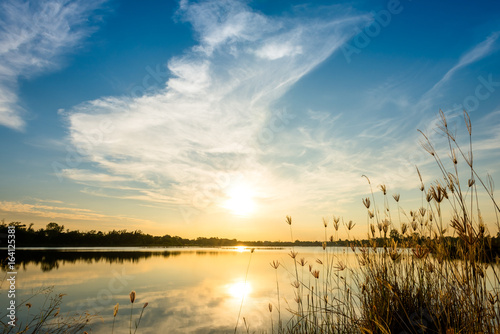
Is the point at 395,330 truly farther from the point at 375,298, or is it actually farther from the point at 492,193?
the point at 492,193

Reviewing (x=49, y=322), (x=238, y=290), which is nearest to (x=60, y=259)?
(x=238, y=290)

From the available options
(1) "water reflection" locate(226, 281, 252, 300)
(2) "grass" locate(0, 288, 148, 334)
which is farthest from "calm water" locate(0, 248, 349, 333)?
(2) "grass" locate(0, 288, 148, 334)

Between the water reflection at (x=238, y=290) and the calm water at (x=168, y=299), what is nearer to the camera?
the calm water at (x=168, y=299)

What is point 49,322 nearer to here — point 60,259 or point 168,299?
point 168,299

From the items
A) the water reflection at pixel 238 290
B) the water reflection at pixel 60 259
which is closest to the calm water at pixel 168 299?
the water reflection at pixel 238 290

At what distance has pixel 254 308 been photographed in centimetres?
1095

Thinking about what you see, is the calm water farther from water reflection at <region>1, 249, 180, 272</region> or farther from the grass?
water reflection at <region>1, 249, 180, 272</region>

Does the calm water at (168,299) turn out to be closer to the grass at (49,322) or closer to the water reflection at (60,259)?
the grass at (49,322)

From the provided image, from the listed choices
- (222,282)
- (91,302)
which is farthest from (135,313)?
(222,282)

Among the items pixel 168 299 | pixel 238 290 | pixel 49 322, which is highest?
pixel 49 322

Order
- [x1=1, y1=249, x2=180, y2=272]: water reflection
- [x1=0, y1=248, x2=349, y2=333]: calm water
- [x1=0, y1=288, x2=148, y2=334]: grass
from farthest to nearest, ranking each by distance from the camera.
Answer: [x1=1, y1=249, x2=180, y2=272]: water reflection → [x1=0, y1=248, x2=349, y2=333]: calm water → [x1=0, y1=288, x2=148, y2=334]: grass

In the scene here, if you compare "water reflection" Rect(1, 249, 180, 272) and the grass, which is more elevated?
the grass

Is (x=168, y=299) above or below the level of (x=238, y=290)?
above

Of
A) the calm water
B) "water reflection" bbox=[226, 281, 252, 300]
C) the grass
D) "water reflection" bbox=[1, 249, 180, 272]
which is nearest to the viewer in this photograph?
the grass
